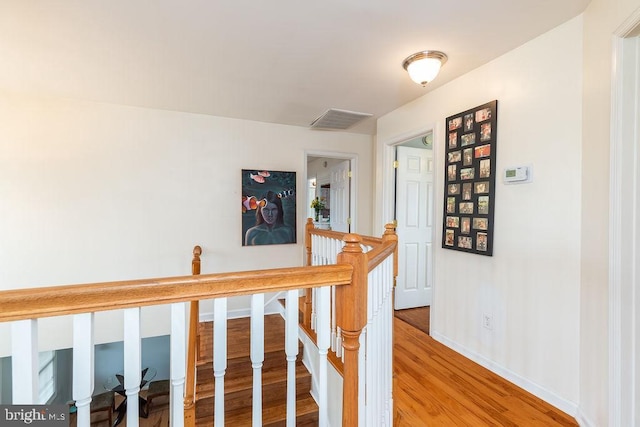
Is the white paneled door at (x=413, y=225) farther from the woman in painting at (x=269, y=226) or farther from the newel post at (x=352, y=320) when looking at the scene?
the newel post at (x=352, y=320)

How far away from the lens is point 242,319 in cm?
334

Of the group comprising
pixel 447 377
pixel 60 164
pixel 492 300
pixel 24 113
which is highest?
pixel 24 113

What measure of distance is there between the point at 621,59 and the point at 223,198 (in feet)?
10.9

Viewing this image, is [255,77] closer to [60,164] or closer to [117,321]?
[60,164]

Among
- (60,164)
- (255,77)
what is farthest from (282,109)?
(60,164)

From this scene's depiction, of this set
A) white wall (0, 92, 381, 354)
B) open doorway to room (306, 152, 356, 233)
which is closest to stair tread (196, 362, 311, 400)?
white wall (0, 92, 381, 354)

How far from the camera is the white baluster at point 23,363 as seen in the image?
65cm

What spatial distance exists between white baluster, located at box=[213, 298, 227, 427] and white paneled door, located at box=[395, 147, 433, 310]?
9.21ft

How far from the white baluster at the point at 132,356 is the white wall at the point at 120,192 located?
2655 millimetres

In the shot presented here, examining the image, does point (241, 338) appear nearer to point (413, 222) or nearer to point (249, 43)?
point (413, 222)

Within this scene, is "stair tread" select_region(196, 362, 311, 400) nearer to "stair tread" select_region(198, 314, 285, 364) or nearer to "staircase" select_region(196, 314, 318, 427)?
"staircase" select_region(196, 314, 318, 427)

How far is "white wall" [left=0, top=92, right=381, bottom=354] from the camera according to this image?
2738 millimetres

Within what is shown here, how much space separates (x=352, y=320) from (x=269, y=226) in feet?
8.96

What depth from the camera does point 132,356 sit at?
0.75m
